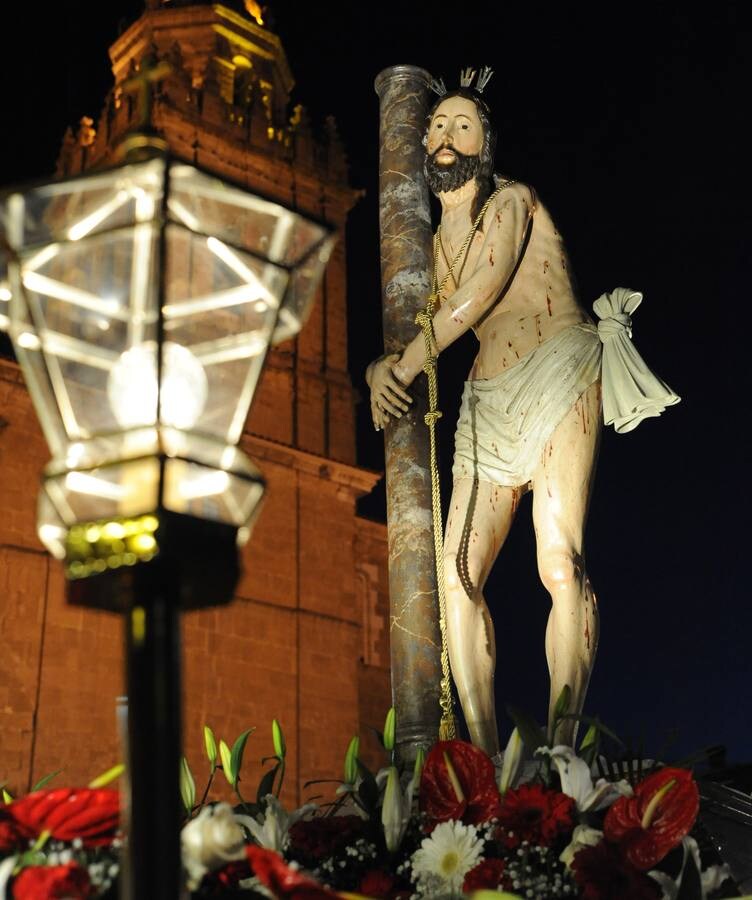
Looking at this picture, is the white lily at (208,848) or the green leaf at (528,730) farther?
the green leaf at (528,730)

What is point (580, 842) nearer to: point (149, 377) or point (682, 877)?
point (682, 877)

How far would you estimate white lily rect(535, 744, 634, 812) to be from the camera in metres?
3.39

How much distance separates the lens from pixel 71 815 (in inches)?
112

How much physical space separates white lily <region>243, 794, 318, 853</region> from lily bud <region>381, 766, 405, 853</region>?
0.92 feet

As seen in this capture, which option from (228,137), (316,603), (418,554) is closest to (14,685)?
(316,603)

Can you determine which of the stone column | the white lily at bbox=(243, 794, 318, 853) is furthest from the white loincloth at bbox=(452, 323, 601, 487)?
the white lily at bbox=(243, 794, 318, 853)

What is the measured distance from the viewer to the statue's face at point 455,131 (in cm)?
548

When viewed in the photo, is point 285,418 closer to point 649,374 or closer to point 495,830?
point 649,374

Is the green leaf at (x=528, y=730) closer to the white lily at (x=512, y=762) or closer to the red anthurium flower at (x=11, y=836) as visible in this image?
the white lily at (x=512, y=762)

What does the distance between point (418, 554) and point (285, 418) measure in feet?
60.6


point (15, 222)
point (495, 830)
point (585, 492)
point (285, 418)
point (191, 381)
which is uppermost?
point (285, 418)

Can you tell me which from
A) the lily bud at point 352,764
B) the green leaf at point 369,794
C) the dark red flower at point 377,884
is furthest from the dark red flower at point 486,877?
the lily bud at point 352,764

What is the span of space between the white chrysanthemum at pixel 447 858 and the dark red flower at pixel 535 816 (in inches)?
3.6

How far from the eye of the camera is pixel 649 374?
492 centimetres
